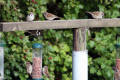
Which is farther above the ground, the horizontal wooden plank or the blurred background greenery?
the horizontal wooden plank

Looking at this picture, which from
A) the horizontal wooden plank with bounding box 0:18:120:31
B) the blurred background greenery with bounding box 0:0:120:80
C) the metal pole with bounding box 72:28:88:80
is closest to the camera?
the horizontal wooden plank with bounding box 0:18:120:31

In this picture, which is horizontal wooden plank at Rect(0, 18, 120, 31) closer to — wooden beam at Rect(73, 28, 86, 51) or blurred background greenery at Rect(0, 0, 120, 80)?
wooden beam at Rect(73, 28, 86, 51)

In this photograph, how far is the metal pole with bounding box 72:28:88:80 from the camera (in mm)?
2902

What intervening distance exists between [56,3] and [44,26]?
1946 mm

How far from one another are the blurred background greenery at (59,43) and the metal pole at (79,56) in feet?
4.09

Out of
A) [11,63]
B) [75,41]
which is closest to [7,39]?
[11,63]

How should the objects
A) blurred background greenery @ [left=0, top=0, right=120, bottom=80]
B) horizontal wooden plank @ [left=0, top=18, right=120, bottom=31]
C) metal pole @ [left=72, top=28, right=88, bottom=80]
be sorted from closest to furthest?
horizontal wooden plank @ [left=0, top=18, right=120, bottom=31] → metal pole @ [left=72, top=28, right=88, bottom=80] → blurred background greenery @ [left=0, top=0, right=120, bottom=80]

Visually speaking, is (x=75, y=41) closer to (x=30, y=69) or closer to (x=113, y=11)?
(x=30, y=69)

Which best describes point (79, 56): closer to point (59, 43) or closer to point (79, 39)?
point (79, 39)

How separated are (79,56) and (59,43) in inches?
59.5

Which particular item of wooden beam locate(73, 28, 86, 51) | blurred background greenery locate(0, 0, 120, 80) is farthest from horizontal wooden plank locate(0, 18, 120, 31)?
blurred background greenery locate(0, 0, 120, 80)

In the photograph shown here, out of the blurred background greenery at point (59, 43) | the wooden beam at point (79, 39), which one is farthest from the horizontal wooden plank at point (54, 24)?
the blurred background greenery at point (59, 43)

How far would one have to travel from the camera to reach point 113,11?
4.41 m

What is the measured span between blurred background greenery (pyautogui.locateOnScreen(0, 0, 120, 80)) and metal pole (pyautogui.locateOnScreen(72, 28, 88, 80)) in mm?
1248
